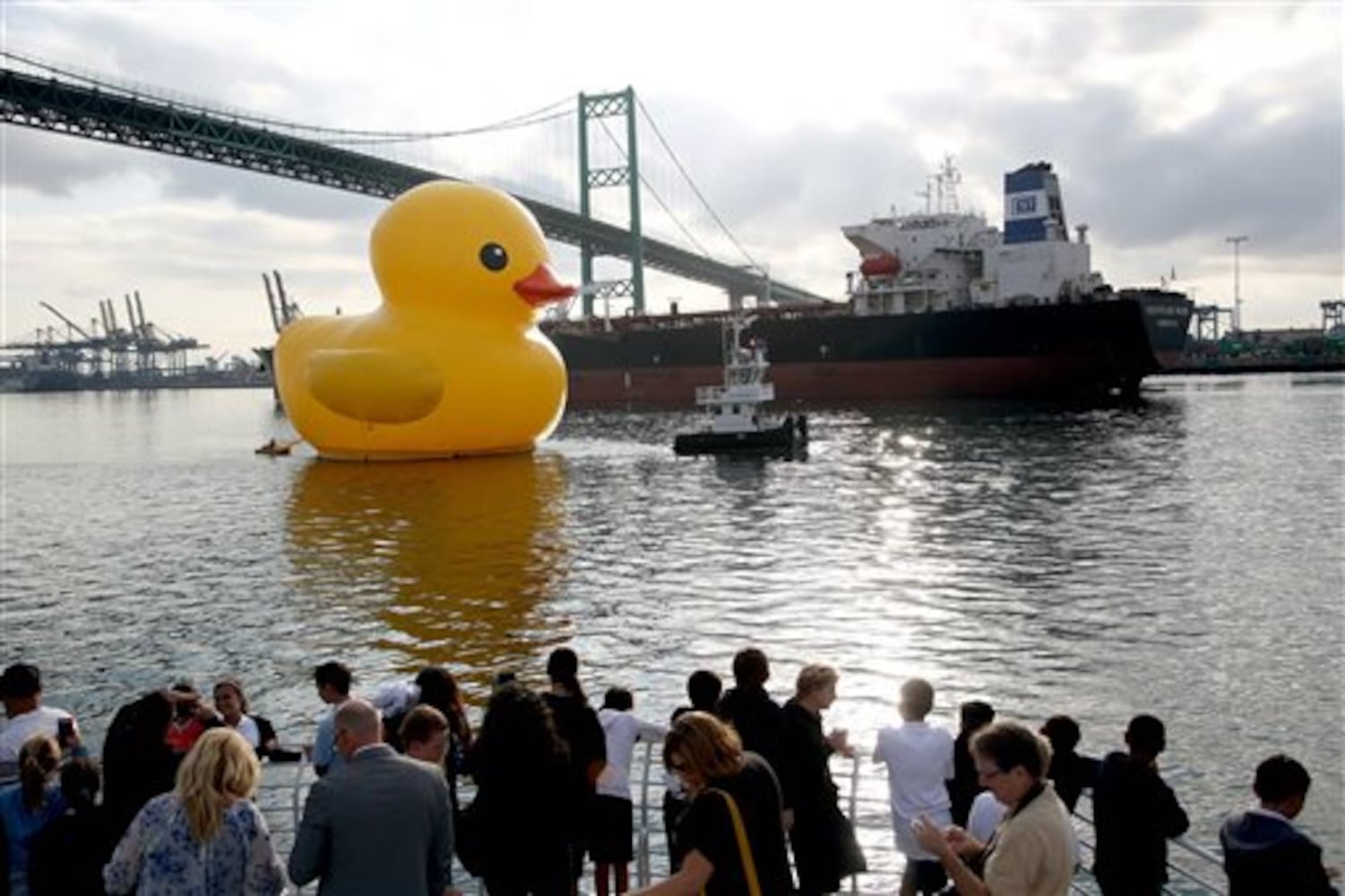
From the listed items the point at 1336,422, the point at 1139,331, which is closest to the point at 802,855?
the point at 1336,422

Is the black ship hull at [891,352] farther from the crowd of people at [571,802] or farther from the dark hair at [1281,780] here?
the dark hair at [1281,780]

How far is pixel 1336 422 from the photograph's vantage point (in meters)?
49.7

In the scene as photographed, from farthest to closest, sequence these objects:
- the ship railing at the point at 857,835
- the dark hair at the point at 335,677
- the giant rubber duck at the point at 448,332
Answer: the giant rubber duck at the point at 448,332 < the ship railing at the point at 857,835 < the dark hair at the point at 335,677

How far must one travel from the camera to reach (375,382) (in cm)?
3128

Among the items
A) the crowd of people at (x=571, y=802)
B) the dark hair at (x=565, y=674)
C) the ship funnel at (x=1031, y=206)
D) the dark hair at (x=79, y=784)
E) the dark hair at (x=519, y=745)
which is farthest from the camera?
the ship funnel at (x=1031, y=206)

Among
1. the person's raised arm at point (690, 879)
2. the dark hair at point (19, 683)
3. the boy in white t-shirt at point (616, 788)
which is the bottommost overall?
the boy in white t-shirt at point (616, 788)

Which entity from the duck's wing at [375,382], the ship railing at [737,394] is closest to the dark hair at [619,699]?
the duck's wing at [375,382]

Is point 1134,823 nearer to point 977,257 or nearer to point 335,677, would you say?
point 335,677

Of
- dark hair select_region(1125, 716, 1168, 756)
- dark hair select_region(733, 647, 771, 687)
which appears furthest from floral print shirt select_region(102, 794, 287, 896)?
dark hair select_region(1125, 716, 1168, 756)

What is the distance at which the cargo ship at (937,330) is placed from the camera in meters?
60.4

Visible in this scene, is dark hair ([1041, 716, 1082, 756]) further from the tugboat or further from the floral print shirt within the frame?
the tugboat

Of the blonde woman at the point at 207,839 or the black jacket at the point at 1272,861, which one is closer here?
the blonde woman at the point at 207,839

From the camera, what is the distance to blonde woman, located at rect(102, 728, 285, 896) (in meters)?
4.08

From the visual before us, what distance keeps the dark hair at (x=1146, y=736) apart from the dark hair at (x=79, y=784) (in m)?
4.14
